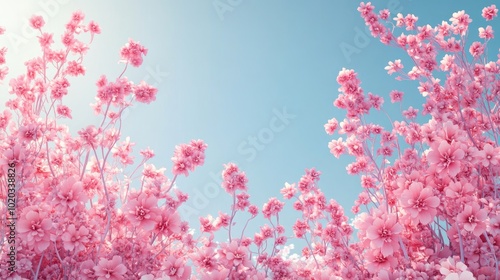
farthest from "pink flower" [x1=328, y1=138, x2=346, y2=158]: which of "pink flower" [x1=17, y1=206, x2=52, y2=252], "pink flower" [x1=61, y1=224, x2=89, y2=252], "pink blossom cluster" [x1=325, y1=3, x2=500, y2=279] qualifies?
"pink flower" [x1=17, y1=206, x2=52, y2=252]

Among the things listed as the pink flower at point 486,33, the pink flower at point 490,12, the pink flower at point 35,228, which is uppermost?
the pink flower at point 490,12

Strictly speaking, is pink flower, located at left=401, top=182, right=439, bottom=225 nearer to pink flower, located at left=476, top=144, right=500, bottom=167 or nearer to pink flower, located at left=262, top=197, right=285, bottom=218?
pink flower, located at left=476, top=144, right=500, bottom=167

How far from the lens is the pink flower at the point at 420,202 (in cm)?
245

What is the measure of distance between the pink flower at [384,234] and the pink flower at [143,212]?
51.2 inches

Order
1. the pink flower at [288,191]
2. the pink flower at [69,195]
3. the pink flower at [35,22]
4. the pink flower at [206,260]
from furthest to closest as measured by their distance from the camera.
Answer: the pink flower at [288,191], the pink flower at [35,22], the pink flower at [206,260], the pink flower at [69,195]

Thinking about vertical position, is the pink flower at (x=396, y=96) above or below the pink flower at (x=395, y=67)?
below

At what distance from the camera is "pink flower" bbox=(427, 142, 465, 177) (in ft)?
8.21

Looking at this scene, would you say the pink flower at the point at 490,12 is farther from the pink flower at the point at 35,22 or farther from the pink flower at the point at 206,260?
the pink flower at the point at 35,22

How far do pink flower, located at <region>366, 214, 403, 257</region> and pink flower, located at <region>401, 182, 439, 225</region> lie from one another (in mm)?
117

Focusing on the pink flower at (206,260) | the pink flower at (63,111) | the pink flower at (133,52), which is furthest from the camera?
the pink flower at (63,111)

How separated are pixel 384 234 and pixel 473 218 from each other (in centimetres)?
58

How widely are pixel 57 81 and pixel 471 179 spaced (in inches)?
146

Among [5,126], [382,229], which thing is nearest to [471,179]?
[382,229]

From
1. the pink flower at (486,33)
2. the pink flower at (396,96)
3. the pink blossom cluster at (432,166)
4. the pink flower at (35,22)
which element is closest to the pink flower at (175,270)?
the pink blossom cluster at (432,166)
